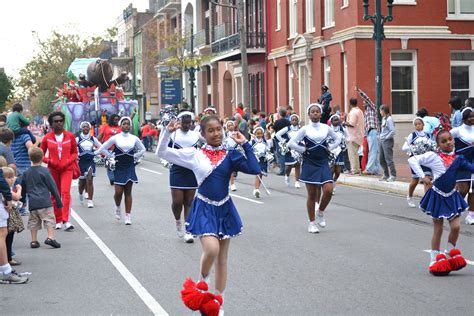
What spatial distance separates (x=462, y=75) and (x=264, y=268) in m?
23.6

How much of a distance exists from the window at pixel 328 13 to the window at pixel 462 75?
4.53 m

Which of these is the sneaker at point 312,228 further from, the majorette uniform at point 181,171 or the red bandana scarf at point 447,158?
Answer: the red bandana scarf at point 447,158

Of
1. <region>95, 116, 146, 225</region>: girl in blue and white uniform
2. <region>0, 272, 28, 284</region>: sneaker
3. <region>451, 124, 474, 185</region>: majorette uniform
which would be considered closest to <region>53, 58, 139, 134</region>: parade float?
<region>95, 116, 146, 225</region>: girl in blue and white uniform

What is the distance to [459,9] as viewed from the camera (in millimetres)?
32812

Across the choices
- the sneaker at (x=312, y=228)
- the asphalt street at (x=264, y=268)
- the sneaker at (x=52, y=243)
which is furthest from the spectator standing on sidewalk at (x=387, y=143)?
the sneaker at (x=52, y=243)

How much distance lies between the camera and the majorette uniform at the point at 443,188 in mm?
10250

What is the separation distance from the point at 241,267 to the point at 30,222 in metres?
3.52

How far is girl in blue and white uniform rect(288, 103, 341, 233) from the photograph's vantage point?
13.9 m

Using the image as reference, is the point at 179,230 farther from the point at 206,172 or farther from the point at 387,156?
the point at 387,156

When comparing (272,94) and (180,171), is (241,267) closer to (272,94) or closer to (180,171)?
(180,171)

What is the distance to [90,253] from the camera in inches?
484

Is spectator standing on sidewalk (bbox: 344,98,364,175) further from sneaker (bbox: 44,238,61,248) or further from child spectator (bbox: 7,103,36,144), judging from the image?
sneaker (bbox: 44,238,61,248)

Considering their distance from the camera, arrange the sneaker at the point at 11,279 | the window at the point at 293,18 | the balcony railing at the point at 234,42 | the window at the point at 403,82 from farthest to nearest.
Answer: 1. the balcony railing at the point at 234,42
2. the window at the point at 293,18
3. the window at the point at 403,82
4. the sneaker at the point at 11,279

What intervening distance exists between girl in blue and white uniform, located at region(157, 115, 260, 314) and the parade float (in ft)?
90.8
